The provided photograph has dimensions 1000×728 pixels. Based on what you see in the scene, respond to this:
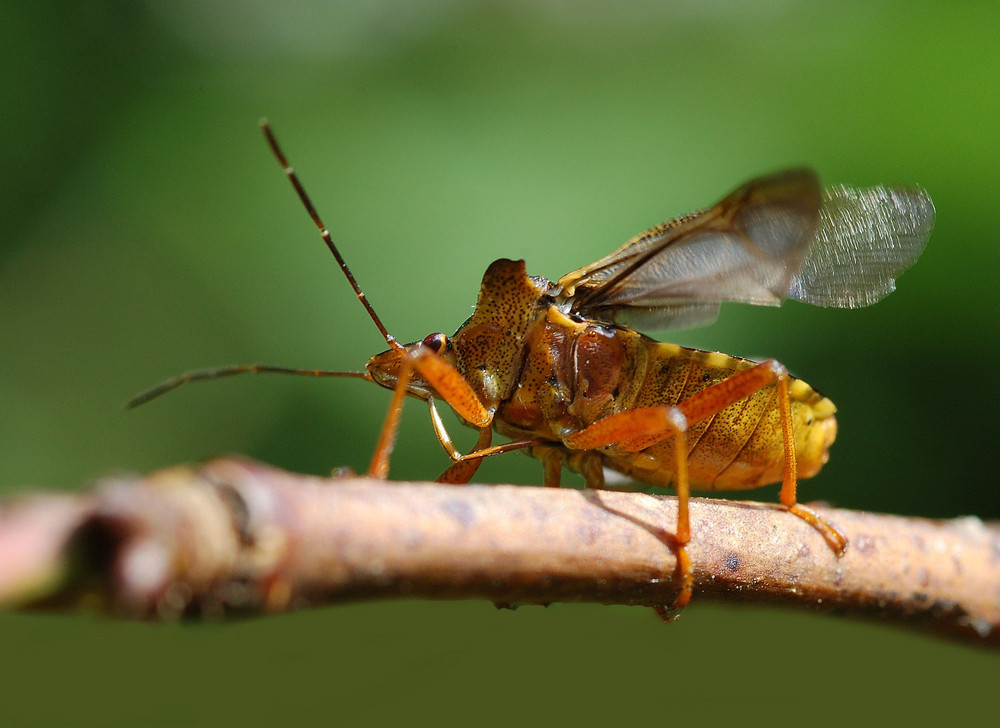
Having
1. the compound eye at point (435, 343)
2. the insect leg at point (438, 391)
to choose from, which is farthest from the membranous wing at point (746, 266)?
the insect leg at point (438, 391)

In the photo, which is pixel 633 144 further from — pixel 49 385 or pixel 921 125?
pixel 49 385

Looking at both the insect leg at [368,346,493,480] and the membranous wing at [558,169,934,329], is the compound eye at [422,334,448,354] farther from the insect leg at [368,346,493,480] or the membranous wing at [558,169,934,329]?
the membranous wing at [558,169,934,329]

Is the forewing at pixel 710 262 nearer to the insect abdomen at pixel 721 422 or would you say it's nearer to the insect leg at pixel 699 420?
the insect abdomen at pixel 721 422

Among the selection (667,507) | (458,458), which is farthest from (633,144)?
(667,507)

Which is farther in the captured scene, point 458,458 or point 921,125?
point 921,125

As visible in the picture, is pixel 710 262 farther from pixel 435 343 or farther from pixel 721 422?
pixel 435 343

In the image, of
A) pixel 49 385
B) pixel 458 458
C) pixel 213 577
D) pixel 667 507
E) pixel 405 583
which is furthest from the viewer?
pixel 49 385
